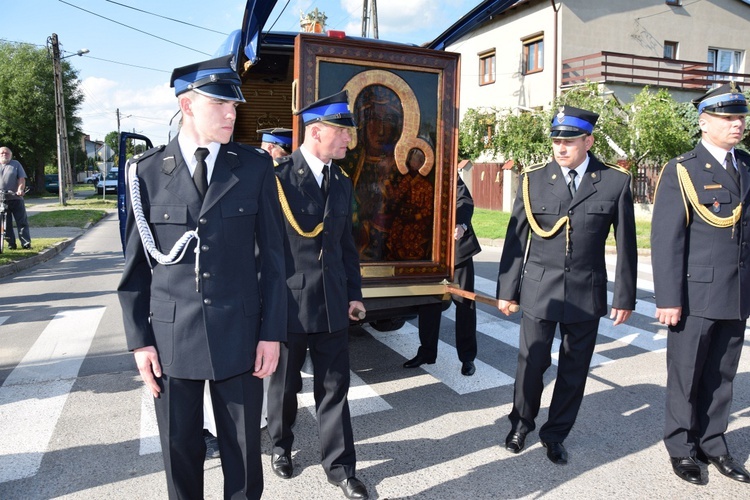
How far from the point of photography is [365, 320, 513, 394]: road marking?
5.14 m

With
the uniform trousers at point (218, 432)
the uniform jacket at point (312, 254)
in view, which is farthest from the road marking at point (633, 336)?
the uniform trousers at point (218, 432)

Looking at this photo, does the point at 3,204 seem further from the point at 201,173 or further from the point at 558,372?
the point at 558,372

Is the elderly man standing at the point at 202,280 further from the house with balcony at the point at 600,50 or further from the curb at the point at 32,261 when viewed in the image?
the house with balcony at the point at 600,50

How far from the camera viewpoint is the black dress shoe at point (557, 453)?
12.1 feet

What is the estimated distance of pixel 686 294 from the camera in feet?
11.7

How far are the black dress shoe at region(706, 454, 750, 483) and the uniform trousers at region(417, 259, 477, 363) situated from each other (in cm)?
222

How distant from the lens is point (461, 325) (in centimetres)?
545

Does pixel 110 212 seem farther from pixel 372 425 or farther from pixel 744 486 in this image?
pixel 744 486

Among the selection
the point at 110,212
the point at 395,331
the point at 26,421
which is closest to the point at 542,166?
the point at 395,331

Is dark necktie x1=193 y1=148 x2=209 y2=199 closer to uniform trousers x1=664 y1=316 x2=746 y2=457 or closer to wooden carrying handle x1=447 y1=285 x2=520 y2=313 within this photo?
wooden carrying handle x1=447 y1=285 x2=520 y2=313

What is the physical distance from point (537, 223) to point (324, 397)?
5.60ft

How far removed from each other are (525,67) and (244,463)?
24.8m

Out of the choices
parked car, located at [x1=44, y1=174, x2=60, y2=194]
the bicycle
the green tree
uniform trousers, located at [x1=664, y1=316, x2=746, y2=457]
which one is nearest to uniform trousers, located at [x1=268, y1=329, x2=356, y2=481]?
uniform trousers, located at [x1=664, y1=316, x2=746, y2=457]

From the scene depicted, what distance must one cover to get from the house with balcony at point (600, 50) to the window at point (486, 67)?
0.05 m
